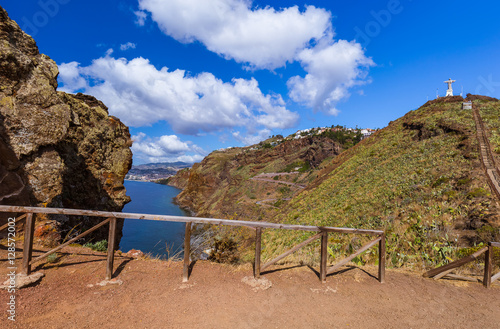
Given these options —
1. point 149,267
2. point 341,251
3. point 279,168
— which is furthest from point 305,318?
point 279,168

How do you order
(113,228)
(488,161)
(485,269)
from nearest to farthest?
(113,228) → (485,269) → (488,161)

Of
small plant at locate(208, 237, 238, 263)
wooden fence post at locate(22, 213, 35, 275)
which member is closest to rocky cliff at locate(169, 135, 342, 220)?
small plant at locate(208, 237, 238, 263)

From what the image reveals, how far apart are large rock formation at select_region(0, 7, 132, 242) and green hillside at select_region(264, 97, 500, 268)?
28.3ft

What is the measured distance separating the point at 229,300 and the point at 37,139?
26.1ft

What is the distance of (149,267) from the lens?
19.3 ft

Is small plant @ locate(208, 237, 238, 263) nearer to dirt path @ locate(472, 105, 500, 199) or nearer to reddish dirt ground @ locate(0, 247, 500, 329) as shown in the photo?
reddish dirt ground @ locate(0, 247, 500, 329)

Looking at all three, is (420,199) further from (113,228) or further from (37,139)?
(37,139)

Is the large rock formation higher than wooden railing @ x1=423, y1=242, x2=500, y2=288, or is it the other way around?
the large rock formation

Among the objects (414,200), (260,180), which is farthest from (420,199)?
(260,180)

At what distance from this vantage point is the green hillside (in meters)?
9.34

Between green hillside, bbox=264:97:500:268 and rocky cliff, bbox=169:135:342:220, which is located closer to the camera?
green hillside, bbox=264:97:500:268

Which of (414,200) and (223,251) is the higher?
(414,200)

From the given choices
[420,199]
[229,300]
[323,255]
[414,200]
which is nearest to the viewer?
[229,300]

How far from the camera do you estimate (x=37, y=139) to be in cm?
746
